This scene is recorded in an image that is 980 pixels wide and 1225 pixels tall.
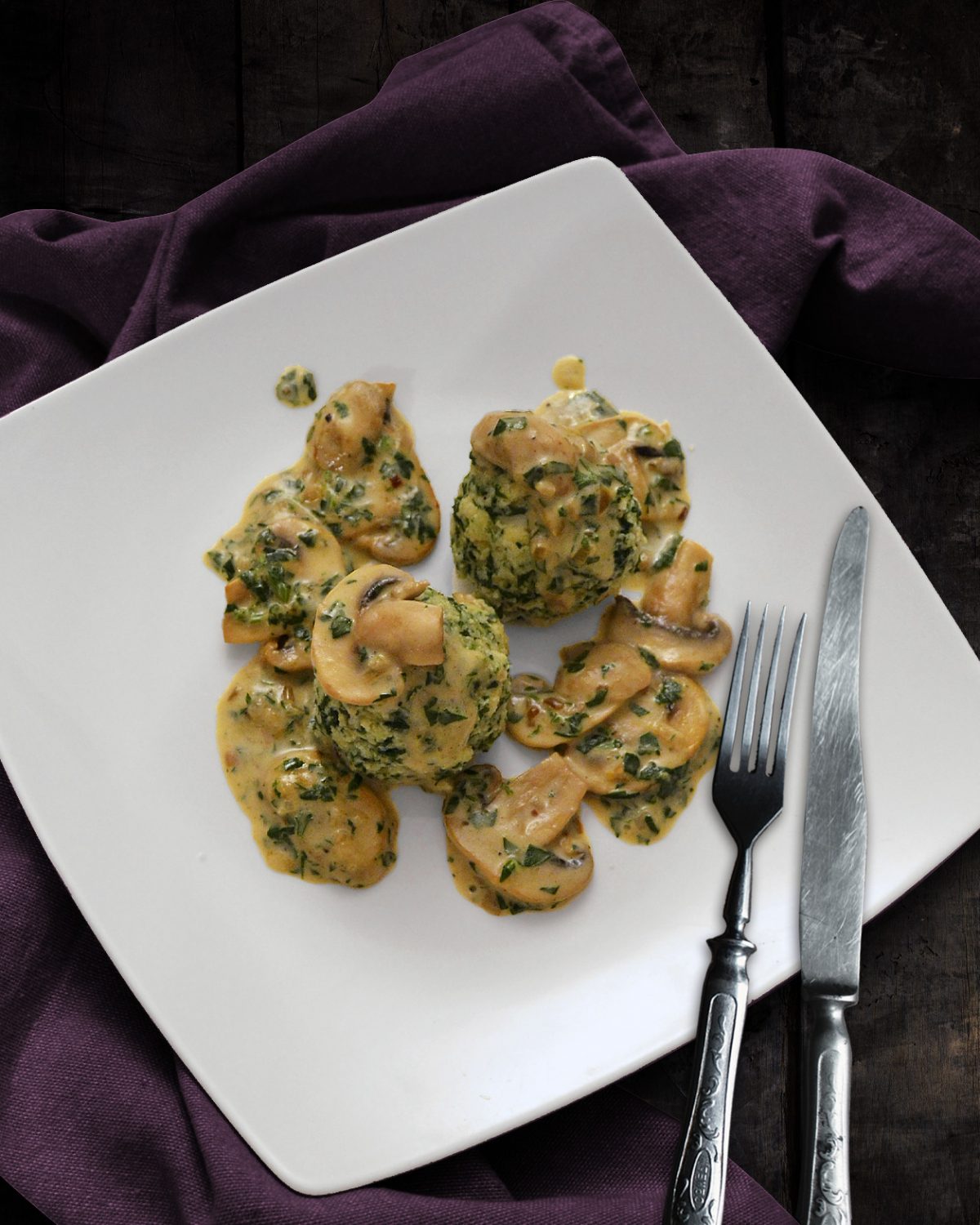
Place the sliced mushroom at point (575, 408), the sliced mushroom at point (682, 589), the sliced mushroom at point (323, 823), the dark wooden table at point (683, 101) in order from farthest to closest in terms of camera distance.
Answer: the dark wooden table at point (683, 101) → the sliced mushroom at point (575, 408) → the sliced mushroom at point (682, 589) → the sliced mushroom at point (323, 823)

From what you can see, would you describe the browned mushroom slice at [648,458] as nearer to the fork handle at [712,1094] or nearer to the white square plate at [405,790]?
the white square plate at [405,790]

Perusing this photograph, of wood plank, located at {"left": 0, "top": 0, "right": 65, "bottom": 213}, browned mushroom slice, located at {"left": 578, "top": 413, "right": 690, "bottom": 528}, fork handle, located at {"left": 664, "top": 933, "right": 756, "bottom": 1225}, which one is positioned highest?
wood plank, located at {"left": 0, "top": 0, "right": 65, "bottom": 213}

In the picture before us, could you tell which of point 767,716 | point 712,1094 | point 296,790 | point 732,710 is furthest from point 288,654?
point 712,1094

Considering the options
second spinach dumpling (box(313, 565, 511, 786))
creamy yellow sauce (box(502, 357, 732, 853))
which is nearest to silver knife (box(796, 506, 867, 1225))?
creamy yellow sauce (box(502, 357, 732, 853))

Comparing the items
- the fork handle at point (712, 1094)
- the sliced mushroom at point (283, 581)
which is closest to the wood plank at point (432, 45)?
the sliced mushroom at point (283, 581)

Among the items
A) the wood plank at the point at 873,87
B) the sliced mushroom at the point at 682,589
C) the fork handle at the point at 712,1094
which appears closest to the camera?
the fork handle at the point at 712,1094

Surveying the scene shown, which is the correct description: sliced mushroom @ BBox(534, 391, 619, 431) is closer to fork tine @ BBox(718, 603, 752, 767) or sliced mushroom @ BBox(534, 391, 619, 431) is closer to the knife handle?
fork tine @ BBox(718, 603, 752, 767)

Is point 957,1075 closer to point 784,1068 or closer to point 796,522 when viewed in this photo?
point 784,1068
